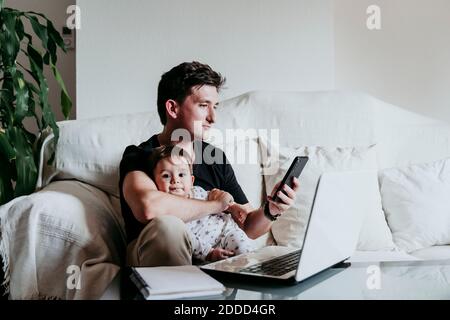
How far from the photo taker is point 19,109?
5.49ft

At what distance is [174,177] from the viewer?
1.39m

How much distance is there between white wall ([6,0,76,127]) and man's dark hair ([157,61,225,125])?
87 centimetres

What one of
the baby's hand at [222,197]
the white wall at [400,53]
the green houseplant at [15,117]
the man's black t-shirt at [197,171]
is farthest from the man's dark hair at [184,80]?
the white wall at [400,53]

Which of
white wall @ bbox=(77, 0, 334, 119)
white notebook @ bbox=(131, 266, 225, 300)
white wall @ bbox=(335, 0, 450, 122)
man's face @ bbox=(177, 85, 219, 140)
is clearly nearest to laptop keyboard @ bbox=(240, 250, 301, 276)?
white notebook @ bbox=(131, 266, 225, 300)

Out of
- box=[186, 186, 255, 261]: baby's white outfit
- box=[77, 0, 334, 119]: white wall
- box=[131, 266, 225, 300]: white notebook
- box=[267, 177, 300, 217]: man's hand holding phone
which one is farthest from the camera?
box=[77, 0, 334, 119]: white wall

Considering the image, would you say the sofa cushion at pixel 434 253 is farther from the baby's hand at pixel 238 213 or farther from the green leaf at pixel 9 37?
the green leaf at pixel 9 37

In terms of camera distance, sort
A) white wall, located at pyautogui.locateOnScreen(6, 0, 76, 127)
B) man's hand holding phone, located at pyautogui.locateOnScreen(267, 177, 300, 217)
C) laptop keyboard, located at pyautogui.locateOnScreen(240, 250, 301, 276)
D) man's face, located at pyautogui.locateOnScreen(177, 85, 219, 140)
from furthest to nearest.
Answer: white wall, located at pyautogui.locateOnScreen(6, 0, 76, 127) < man's face, located at pyautogui.locateOnScreen(177, 85, 219, 140) < man's hand holding phone, located at pyautogui.locateOnScreen(267, 177, 300, 217) < laptop keyboard, located at pyautogui.locateOnScreen(240, 250, 301, 276)

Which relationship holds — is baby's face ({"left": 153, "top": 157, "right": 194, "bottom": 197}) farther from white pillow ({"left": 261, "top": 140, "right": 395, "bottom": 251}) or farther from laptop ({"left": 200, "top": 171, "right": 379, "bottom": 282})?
white pillow ({"left": 261, "top": 140, "right": 395, "bottom": 251})

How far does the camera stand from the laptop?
2.95 feet

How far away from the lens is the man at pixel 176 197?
1165 millimetres

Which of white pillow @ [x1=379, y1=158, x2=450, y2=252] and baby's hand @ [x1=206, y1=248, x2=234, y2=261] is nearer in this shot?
baby's hand @ [x1=206, y1=248, x2=234, y2=261]

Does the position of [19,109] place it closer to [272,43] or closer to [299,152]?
[299,152]

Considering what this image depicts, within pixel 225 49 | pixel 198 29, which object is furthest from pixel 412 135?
pixel 198 29

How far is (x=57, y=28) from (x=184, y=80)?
1.04m
